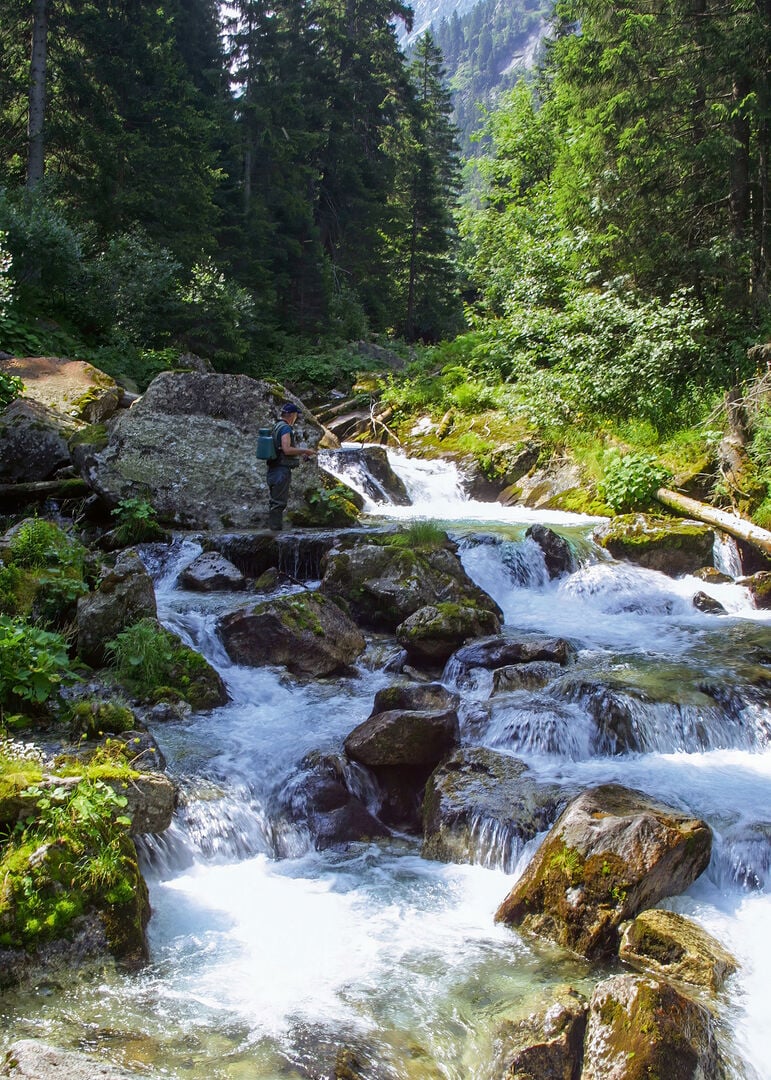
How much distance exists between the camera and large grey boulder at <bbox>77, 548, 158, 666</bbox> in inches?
328

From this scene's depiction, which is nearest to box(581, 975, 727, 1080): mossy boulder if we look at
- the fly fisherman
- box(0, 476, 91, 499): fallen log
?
the fly fisherman

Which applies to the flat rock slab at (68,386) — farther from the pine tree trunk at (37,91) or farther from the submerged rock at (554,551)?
the submerged rock at (554,551)

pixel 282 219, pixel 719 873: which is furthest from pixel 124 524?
pixel 282 219

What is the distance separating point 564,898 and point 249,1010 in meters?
1.99

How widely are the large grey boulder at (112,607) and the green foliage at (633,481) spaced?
920 cm

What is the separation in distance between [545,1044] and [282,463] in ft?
30.3

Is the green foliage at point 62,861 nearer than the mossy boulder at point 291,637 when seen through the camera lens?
Yes

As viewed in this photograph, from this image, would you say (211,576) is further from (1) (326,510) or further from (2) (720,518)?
(2) (720,518)

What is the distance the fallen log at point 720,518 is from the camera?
1279 cm

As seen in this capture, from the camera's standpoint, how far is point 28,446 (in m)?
13.1

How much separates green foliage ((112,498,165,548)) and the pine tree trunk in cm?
1280

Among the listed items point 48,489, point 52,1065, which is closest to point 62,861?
point 52,1065

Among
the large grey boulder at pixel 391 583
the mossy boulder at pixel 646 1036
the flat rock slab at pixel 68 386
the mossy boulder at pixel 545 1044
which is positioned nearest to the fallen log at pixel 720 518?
the large grey boulder at pixel 391 583

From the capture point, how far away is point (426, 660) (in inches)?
373
